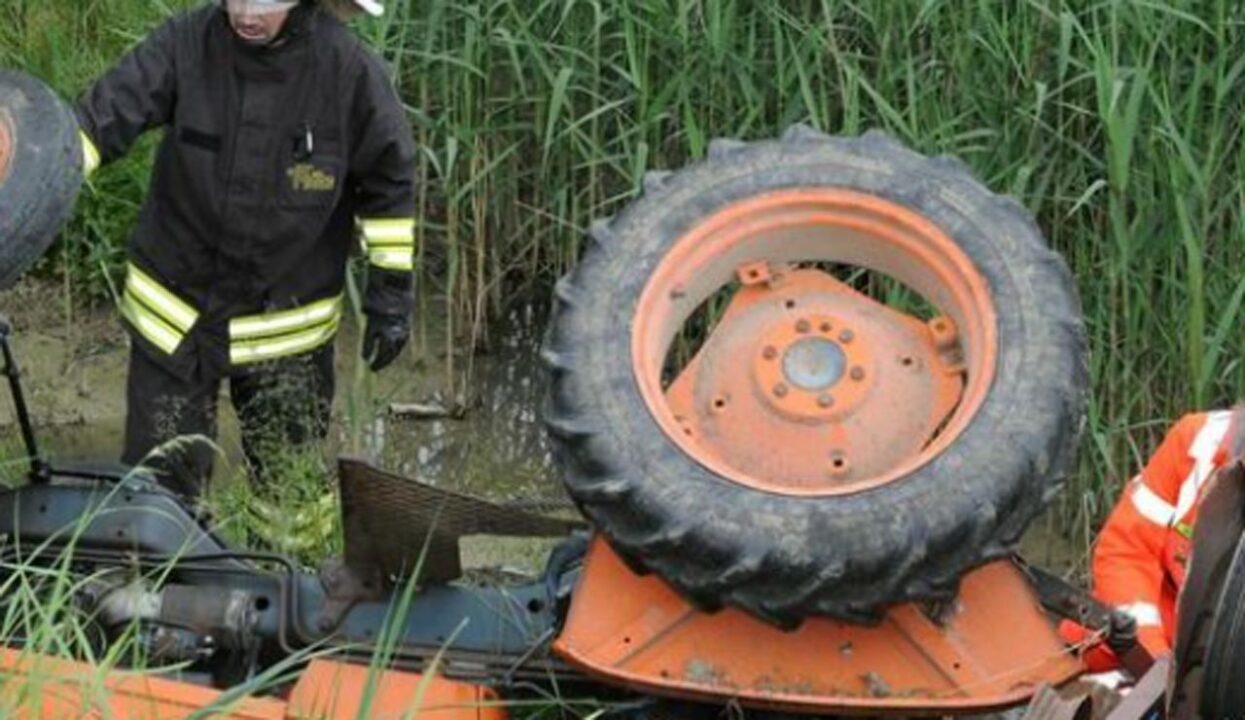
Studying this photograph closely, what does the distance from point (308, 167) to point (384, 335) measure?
16.2 inches

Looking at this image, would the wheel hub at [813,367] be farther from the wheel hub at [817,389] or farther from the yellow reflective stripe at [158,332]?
the yellow reflective stripe at [158,332]

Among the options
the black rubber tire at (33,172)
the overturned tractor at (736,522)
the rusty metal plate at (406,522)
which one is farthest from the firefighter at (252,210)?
the rusty metal plate at (406,522)

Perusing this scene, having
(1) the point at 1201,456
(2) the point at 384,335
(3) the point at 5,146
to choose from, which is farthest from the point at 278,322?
(1) the point at 1201,456

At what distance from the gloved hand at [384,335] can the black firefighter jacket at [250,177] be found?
0.11 ft

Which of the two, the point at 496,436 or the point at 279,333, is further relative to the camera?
the point at 496,436

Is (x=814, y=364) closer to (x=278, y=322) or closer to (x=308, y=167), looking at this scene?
(x=308, y=167)

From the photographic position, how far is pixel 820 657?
359 cm

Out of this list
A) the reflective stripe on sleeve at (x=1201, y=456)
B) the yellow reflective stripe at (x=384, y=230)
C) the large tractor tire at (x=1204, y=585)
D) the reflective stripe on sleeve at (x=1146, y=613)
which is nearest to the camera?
the large tractor tire at (x=1204, y=585)

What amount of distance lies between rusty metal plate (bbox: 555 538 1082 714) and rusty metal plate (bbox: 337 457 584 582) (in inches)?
12.2

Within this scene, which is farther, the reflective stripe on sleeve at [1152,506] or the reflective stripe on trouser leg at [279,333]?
the reflective stripe on trouser leg at [279,333]

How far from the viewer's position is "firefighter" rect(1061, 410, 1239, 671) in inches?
165

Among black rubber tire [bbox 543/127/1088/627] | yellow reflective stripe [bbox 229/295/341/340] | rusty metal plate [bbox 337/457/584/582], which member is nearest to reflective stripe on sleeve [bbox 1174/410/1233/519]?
black rubber tire [bbox 543/127/1088/627]

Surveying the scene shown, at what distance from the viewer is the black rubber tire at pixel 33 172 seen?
4129mm

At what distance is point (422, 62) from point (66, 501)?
2553 mm
